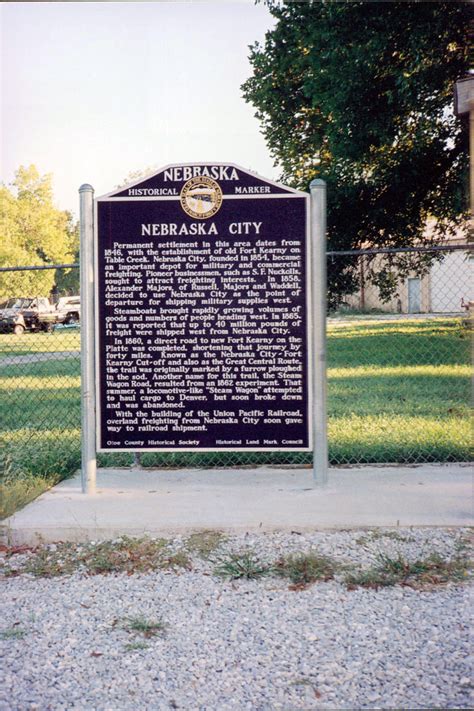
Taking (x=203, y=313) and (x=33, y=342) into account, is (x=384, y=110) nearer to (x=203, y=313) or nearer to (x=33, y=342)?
(x=33, y=342)

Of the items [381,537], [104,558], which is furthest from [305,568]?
[104,558]

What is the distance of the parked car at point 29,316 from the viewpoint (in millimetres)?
26672

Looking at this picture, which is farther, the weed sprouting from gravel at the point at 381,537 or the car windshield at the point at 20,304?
the car windshield at the point at 20,304

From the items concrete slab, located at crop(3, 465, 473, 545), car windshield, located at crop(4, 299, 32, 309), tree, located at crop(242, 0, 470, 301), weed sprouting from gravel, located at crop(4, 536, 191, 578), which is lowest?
weed sprouting from gravel, located at crop(4, 536, 191, 578)

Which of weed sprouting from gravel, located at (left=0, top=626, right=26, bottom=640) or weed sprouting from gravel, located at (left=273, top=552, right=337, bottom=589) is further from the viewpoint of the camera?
weed sprouting from gravel, located at (left=273, top=552, right=337, bottom=589)

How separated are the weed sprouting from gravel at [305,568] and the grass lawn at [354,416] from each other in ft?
8.11

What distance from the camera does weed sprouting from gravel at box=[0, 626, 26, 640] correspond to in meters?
3.61

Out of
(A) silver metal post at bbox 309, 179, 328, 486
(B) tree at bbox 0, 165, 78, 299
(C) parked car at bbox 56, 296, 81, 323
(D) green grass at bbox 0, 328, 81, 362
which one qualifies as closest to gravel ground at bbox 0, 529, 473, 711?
(A) silver metal post at bbox 309, 179, 328, 486

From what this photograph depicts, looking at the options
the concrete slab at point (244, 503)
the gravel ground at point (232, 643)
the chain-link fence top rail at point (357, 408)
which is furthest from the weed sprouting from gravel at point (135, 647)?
the chain-link fence top rail at point (357, 408)

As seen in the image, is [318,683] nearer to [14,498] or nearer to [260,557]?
[260,557]

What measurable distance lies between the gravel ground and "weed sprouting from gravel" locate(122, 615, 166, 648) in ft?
0.07

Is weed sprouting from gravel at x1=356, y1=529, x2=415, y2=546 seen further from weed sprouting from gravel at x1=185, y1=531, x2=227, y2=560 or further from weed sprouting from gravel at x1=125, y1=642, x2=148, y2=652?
weed sprouting from gravel at x1=125, y1=642, x2=148, y2=652

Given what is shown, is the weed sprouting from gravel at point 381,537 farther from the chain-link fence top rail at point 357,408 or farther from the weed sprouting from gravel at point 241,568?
the chain-link fence top rail at point 357,408

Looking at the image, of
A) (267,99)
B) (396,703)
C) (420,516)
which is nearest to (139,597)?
(396,703)
